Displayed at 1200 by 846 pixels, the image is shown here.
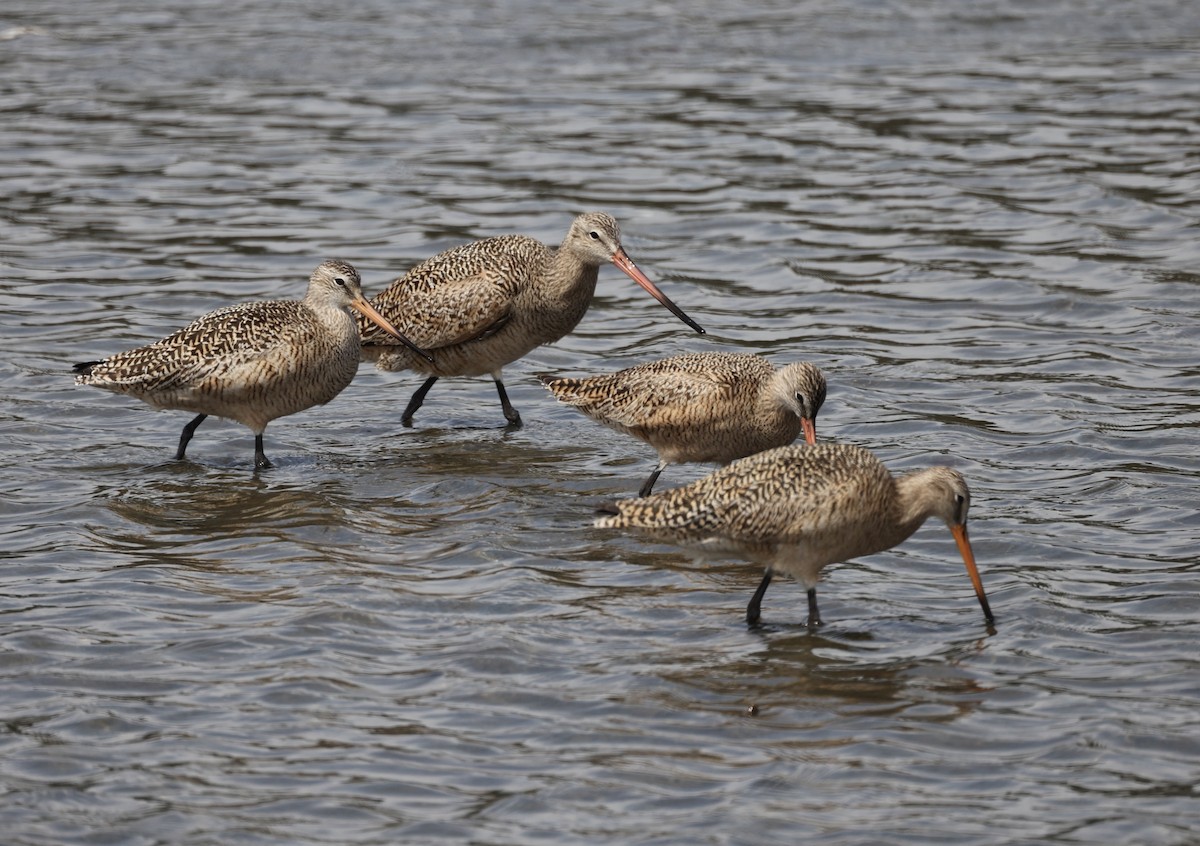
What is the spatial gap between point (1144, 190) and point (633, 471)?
5.47 metres

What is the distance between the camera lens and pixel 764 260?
455 inches

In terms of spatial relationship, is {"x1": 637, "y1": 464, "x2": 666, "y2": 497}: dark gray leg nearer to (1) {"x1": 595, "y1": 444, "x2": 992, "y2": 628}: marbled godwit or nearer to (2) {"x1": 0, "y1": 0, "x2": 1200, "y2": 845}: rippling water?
(2) {"x1": 0, "y1": 0, "x2": 1200, "y2": 845}: rippling water

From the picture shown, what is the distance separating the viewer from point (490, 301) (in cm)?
907

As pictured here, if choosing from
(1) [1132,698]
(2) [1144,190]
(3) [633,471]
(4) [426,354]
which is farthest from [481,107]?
(1) [1132,698]

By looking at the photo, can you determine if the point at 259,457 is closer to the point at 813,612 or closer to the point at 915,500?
the point at 813,612

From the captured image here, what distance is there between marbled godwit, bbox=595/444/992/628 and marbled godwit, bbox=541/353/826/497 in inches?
31.7

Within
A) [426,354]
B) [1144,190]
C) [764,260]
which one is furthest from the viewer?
[1144,190]

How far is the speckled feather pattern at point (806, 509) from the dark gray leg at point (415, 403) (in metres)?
2.87

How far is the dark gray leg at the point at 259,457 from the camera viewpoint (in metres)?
8.41

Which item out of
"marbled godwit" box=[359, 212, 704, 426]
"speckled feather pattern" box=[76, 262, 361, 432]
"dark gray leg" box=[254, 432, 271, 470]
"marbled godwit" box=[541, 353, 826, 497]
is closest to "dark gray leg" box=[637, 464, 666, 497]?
"marbled godwit" box=[541, 353, 826, 497]

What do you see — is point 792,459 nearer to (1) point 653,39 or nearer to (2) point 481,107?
(2) point 481,107

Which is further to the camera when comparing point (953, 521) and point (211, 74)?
point (211, 74)

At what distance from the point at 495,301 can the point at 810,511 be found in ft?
10.3

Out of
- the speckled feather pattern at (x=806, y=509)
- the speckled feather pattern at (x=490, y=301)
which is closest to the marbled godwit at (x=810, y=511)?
the speckled feather pattern at (x=806, y=509)
